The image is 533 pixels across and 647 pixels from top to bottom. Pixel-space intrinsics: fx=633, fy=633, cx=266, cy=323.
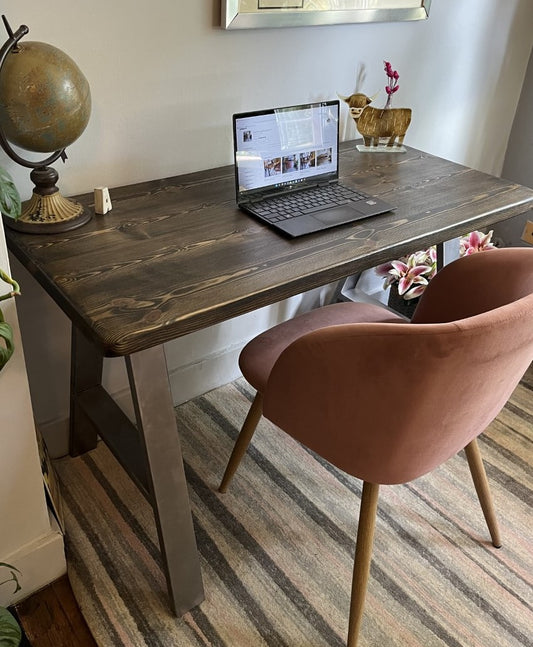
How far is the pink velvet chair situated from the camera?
38.6 inches

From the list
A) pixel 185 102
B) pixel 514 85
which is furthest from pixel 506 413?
pixel 185 102

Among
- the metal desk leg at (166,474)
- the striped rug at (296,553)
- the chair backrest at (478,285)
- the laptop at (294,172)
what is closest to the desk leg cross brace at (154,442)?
the metal desk leg at (166,474)

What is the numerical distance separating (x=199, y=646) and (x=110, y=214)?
97 cm

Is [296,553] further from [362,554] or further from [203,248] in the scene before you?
[203,248]

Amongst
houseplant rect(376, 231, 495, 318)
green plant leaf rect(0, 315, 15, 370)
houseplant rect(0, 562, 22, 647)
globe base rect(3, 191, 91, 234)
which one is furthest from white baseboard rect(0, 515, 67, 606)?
houseplant rect(376, 231, 495, 318)

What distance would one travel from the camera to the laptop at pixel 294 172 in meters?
1.43

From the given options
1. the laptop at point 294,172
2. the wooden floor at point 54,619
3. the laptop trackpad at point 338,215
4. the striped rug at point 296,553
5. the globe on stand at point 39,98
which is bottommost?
the wooden floor at point 54,619

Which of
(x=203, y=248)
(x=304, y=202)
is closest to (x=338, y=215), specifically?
(x=304, y=202)

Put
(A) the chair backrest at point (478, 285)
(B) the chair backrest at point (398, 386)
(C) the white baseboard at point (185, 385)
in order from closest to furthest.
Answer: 1. (B) the chair backrest at point (398, 386)
2. (A) the chair backrest at point (478, 285)
3. (C) the white baseboard at point (185, 385)

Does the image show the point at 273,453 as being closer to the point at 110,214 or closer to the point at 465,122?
the point at 110,214

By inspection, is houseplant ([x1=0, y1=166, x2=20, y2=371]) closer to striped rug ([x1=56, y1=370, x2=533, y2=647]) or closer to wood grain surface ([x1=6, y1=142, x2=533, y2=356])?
wood grain surface ([x1=6, y1=142, x2=533, y2=356])

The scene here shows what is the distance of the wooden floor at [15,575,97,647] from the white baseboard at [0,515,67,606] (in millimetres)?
22

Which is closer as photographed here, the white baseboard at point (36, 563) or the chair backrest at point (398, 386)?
the chair backrest at point (398, 386)

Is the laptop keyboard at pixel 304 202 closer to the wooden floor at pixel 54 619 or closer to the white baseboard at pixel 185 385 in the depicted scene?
the white baseboard at pixel 185 385
